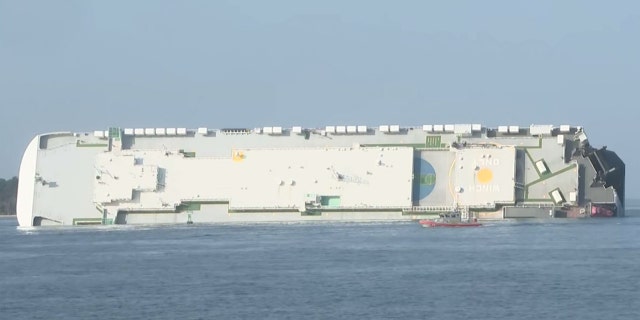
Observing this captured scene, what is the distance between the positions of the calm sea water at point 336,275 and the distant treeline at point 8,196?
104823 mm

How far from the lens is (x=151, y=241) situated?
232 feet

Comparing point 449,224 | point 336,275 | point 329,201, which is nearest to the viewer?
point 336,275

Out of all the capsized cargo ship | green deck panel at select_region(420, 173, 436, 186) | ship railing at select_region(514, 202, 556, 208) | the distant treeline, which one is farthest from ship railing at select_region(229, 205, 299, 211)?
the distant treeline

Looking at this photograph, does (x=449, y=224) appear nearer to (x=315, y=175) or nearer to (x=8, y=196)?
(x=315, y=175)

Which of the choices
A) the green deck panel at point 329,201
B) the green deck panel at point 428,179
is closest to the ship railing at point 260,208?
the green deck panel at point 329,201

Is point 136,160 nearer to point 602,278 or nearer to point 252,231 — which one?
point 252,231

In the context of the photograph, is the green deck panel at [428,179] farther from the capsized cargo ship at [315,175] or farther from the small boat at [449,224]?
the small boat at [449,224]

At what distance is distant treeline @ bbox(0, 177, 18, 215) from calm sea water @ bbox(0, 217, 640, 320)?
105 m

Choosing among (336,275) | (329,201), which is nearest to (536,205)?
(329,201)

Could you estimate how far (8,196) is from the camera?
183 metres

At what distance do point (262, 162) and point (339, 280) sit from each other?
117 ft

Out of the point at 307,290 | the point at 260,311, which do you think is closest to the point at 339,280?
the point at 307,290

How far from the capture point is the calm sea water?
140 ft

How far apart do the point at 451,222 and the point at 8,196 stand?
386 ft
